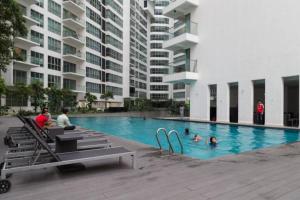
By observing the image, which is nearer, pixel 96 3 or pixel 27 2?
pixel 27 2

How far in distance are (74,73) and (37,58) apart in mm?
7946

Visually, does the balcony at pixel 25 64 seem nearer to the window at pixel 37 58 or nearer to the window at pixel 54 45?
the window at pixel 37 58

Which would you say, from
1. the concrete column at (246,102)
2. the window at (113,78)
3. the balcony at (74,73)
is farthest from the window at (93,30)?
the concrete column at (246,102)

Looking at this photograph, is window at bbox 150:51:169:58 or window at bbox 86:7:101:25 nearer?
window at bbox 86:7:101:25

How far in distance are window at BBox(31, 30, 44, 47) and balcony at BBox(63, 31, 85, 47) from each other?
4.92 meters

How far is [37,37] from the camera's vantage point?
3919 centimetres

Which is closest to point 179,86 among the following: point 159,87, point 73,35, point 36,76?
point 159,87

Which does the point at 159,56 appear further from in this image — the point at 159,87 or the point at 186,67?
the point at 186,67

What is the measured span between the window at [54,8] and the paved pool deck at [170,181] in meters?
42.6

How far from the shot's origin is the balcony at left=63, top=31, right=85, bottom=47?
147 feet

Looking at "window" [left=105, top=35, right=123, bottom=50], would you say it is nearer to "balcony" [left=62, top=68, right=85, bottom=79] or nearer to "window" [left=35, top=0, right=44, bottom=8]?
"balcony" [left=62, top=68, right=85, bottom=79]

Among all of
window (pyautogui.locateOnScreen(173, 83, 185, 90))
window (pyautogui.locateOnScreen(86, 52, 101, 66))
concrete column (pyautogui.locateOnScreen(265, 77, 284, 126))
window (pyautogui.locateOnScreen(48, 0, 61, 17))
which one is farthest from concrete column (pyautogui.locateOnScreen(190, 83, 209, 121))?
window (pyautogui.locateOnScreen(173, 83, 185, 90))

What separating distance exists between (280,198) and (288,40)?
1732 centimetres

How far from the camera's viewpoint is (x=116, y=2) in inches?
2456
